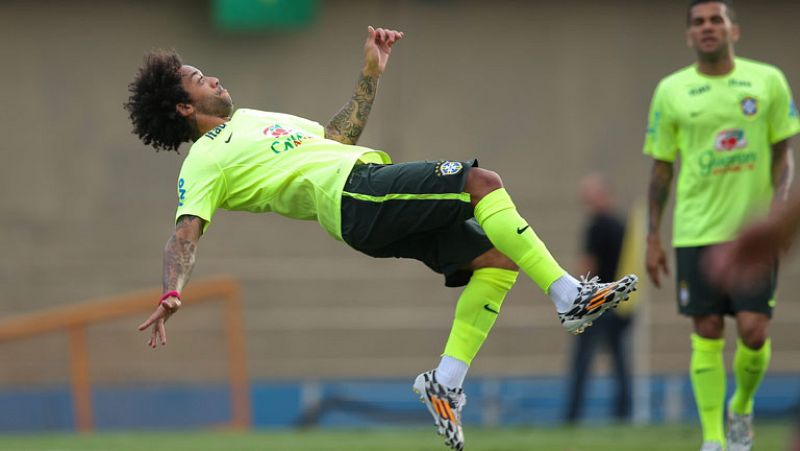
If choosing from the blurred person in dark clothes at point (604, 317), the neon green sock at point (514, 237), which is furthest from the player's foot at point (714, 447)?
the blurred person in dark clothes at point (604, 317)

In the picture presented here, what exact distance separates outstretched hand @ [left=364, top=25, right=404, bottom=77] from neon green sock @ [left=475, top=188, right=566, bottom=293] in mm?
1159

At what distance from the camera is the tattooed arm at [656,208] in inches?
279

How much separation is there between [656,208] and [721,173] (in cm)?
43

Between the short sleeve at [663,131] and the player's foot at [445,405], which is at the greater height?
the short sleeve at [663,131]

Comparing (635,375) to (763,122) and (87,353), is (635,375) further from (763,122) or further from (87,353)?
(763,122)

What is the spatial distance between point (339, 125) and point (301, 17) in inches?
360

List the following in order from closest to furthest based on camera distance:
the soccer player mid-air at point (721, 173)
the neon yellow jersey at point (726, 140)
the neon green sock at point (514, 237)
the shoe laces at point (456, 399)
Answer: the neon green sock at point (514, 237), the shoe laces at point (456, 399), the soccer player mid-air at point (721, 173), the neon yellow jersey at point (726, 140)

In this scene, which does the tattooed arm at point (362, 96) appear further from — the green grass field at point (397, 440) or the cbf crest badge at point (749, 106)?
the green grass field at point (397, 440)

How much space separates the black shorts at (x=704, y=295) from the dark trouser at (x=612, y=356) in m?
4.33

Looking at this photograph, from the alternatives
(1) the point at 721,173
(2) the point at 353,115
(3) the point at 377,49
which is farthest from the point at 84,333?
(1) the point at 721,173

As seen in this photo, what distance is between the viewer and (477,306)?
589 cm

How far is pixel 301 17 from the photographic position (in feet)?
49.8

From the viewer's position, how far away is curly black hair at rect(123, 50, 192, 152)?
6078 millimetres

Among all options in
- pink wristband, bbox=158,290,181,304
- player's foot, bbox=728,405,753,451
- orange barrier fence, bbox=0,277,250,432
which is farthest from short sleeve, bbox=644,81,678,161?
orange barrier fence, bbox=0,277,250,432
